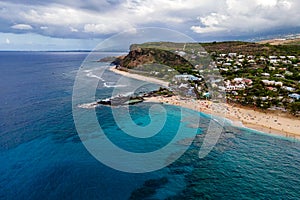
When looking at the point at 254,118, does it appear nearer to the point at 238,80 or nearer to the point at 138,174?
the point at 238,80

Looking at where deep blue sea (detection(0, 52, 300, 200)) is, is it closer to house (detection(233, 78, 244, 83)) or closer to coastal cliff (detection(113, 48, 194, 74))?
house (detection(233, 78, 244, 83))

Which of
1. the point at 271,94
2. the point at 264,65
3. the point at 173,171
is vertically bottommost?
the point at 173,171

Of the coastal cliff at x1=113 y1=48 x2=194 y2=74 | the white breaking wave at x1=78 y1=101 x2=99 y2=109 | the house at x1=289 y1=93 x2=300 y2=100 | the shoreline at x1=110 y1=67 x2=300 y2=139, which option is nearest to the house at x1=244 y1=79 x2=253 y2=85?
the house at x1=289 y1=93 x2=300 y2=100

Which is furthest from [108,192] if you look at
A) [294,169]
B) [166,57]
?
[166,57]

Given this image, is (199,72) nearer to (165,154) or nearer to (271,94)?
(271,94)

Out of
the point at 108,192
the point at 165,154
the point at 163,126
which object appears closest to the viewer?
the point at 108,192

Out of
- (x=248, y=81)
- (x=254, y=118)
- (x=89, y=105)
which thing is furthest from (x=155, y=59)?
(x=254, y=118)

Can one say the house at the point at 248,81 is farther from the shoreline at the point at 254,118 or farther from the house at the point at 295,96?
the shoreline at the point at 254,118

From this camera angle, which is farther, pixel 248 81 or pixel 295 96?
pixel 248 81
